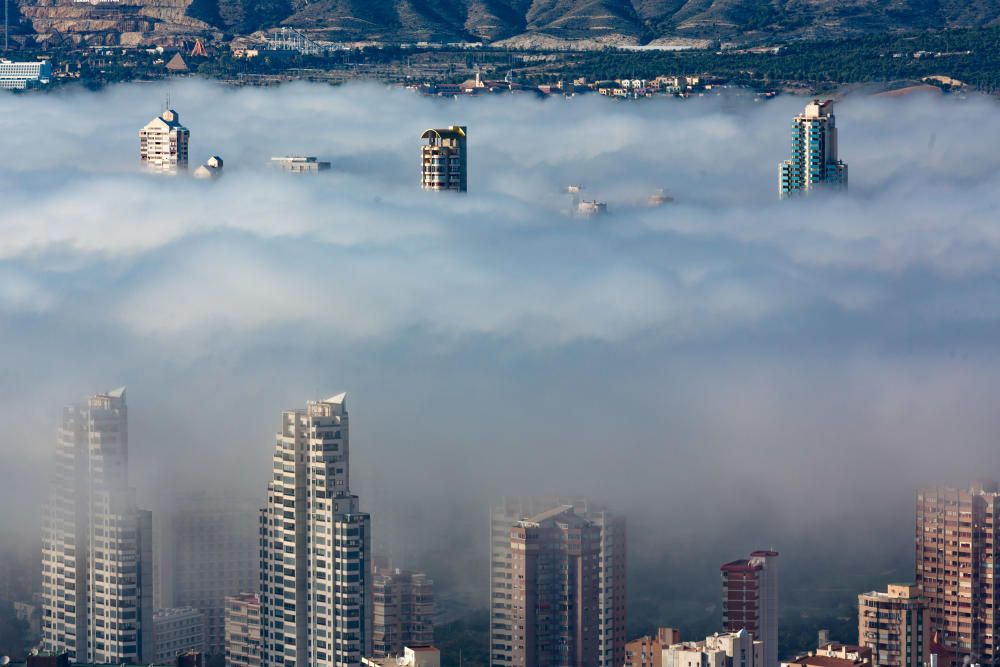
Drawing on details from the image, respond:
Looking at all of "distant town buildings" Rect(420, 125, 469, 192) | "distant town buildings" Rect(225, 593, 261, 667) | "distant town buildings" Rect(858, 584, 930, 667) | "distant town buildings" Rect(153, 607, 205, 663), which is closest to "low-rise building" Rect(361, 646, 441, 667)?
"distant town buildings" Rect(225, 593, 261, 667)

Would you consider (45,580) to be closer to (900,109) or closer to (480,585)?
(480,585)

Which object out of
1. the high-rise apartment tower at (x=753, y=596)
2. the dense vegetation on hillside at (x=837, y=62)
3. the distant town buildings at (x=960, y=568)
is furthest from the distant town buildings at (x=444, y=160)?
the high-rise apartment tower at (x=753, y=596)

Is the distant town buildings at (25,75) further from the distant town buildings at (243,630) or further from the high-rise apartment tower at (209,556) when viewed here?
the distant town buildings at (243,630)

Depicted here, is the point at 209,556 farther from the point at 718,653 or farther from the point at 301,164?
the point at 301,164

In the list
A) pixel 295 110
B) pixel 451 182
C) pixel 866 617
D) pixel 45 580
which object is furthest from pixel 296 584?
pixel 295 110

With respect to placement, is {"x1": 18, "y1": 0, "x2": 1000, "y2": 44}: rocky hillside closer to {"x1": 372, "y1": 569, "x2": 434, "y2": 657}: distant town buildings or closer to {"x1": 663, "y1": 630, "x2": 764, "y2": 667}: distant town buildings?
{"x1": 372, "y1": 569, "x2": 434, "y2": 657}: distant town buildings
